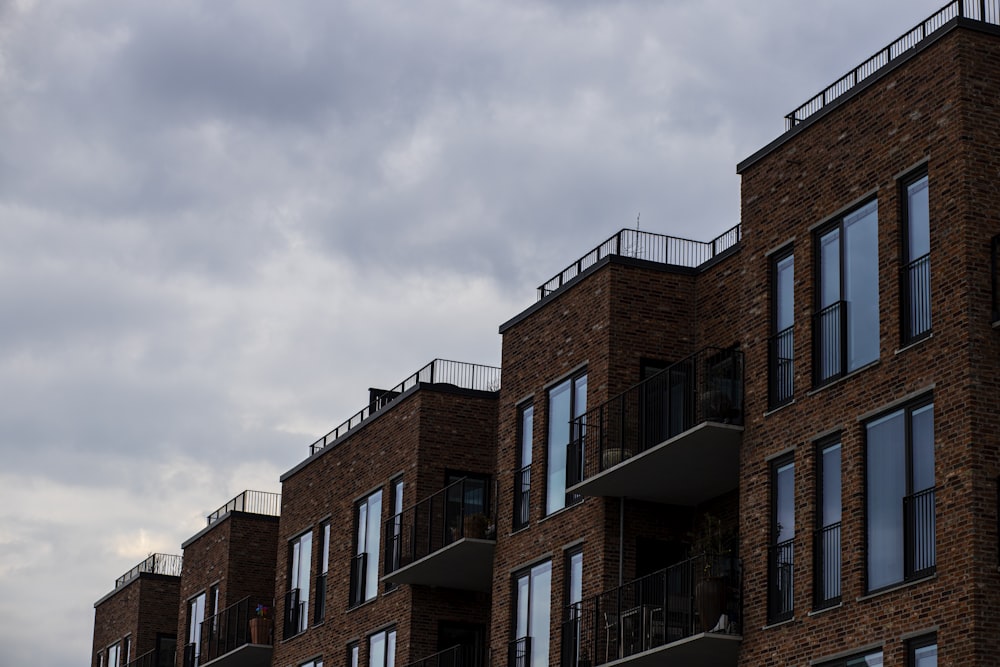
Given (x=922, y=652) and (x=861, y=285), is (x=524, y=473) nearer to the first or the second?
(x=861, y=285)

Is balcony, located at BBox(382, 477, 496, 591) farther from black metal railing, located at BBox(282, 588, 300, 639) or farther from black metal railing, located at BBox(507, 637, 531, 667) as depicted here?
black metal railing, located at BBox(282, 588, 300, 639)

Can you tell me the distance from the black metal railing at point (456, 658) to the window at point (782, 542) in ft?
35.6

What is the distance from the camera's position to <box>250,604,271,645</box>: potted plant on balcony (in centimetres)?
4569

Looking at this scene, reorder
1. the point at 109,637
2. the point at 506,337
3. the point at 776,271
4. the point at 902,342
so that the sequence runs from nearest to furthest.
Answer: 1. the point at 902,342
2. the point at 776,271
3. the point at 506,337
4. the point at 109,637

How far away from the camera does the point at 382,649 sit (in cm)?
3941

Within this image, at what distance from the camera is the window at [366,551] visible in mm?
40406

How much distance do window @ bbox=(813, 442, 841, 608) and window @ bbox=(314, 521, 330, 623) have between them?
18924 millimetres

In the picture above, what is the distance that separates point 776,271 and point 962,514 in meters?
6.35

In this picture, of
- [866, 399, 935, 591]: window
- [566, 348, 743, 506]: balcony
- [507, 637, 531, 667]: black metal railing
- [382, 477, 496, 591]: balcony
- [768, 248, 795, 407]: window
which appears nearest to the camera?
[866, 399, 935, 591]: window

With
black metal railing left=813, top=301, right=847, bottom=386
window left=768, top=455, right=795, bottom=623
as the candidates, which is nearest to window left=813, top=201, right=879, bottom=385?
black metal railing left=813, top=301, right=847, bottom=386

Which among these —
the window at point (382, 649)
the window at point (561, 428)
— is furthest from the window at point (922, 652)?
the window at point (382, 649)

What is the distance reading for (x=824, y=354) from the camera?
26562 millimetres

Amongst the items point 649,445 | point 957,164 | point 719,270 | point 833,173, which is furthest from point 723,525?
point 957,164

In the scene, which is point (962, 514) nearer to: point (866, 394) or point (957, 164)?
point (866, 394)
